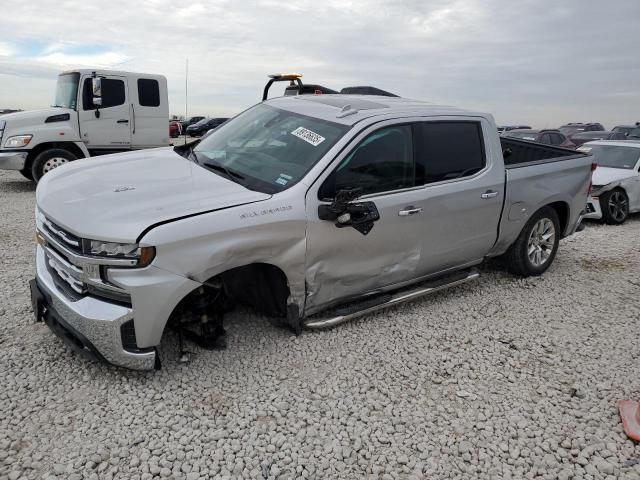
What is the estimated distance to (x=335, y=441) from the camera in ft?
9.19

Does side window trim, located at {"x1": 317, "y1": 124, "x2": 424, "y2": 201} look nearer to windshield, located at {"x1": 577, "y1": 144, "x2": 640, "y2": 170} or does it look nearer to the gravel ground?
the gravel ground

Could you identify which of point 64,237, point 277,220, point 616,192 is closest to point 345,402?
point 277,220

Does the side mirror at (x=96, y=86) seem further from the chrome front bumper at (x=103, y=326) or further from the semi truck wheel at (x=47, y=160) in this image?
the chrome front bumper at (x=103, y=326)

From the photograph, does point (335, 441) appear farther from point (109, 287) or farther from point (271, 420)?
point (109, 287)

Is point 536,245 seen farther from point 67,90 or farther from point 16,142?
point 67,90

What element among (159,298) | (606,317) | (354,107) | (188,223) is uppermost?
(354,107)

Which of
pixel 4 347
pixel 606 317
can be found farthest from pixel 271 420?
pixel 606 317

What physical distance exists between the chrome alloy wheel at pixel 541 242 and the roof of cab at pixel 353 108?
1.44 m

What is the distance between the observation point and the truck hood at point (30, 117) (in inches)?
368

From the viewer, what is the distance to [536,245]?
5.43 meters

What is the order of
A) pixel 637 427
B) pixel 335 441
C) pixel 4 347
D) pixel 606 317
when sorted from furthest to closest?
pixel 606 317, pixel 4 347, pixel 637 427, pixel 335 441

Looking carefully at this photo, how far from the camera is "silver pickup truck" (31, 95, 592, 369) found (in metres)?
2.90

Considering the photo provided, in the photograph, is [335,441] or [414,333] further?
[414,333]

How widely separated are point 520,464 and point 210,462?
5.46 feet
